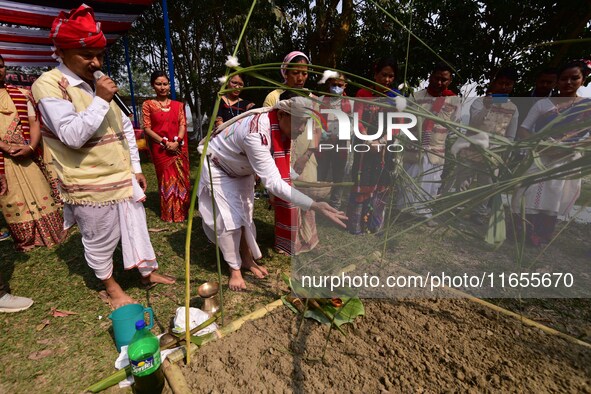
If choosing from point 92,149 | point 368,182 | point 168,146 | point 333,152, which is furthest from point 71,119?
point 168,146

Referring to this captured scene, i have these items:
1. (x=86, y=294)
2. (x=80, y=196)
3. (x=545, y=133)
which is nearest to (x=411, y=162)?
(x=545, y=133)

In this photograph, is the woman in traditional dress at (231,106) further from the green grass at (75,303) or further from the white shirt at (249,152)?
the white shirt at (249,152)

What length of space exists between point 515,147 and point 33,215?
12.1ft

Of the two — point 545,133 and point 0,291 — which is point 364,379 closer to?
point 545,133

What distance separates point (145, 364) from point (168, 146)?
2571mm

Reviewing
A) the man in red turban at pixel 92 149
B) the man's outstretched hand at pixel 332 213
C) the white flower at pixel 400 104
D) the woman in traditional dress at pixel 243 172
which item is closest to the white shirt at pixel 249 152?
the woman in traditional dress at pixel 243 172

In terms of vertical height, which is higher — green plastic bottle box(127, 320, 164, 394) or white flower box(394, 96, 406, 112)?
white flower box(394, 96, 406, 112)

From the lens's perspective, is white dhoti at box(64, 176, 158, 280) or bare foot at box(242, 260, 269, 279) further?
bare foot at box(242, 260, 269, 279)

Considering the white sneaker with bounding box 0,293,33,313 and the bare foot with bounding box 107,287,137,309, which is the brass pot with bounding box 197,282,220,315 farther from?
the white sneaker with bounding box 0,293,33,313

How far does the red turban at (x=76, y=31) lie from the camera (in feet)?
5.13

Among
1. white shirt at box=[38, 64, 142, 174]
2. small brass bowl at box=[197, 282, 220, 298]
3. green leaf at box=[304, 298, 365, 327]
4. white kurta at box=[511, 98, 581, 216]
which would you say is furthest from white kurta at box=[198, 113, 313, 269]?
white kurta at box=[511, 98, 581, 216]

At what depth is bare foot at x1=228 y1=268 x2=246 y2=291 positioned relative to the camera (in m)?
2.27

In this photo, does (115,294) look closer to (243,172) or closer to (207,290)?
(207,290)

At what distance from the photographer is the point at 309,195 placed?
122cm
